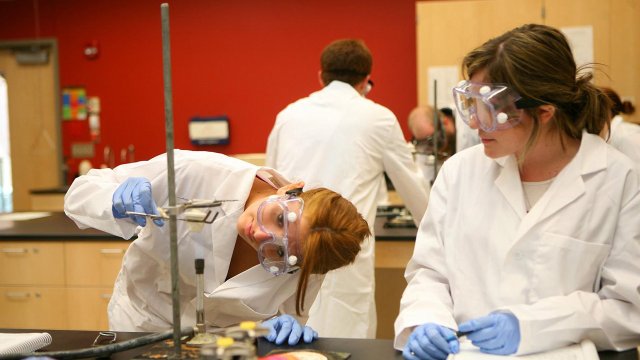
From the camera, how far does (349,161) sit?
9.96 ft

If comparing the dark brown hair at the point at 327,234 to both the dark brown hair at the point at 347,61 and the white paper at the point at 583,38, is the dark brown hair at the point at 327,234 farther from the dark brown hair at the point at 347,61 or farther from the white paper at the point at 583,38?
the white paper at the point at 583,38

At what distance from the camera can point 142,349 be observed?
4.78 feet

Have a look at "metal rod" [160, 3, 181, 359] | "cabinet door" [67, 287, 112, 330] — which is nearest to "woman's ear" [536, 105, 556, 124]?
"metal rod" [160, 3, 181, 359]

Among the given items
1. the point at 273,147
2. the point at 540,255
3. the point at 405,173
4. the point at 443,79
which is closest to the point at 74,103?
the point at 443,79

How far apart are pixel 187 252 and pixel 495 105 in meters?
0.88

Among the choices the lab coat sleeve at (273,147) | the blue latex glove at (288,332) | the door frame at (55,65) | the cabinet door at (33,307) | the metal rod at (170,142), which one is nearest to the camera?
the metal rod at (170,142)

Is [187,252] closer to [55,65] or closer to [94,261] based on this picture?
[94,261]

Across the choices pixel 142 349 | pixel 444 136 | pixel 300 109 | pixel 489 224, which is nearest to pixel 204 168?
pixel 142 349

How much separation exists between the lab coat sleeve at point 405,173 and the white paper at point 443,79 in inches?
89.7

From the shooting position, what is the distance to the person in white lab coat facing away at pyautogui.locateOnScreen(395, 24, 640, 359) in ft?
4.79

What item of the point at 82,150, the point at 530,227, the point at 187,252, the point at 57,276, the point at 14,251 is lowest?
the point at 57,276

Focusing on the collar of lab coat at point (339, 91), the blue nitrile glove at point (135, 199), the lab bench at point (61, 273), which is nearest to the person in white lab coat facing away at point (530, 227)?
the blue nitrile glove at point (135, 199)

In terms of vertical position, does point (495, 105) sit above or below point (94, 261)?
above

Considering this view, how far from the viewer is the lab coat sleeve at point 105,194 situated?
1847mm
